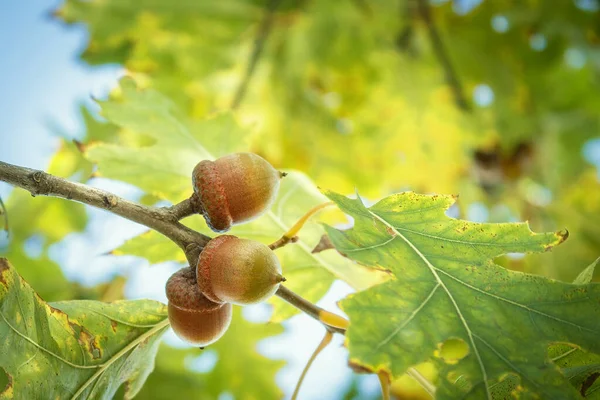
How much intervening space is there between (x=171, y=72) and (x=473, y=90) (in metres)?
2.39

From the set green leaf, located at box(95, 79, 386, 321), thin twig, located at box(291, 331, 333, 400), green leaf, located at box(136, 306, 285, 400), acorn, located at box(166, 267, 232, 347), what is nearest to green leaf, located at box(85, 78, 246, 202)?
green leaf, located at box(95, 79, 386, 321)

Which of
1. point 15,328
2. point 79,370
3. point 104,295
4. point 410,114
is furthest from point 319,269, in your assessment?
point 410,114

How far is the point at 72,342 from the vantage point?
5.01 ft

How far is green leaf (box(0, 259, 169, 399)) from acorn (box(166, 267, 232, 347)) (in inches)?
7.7

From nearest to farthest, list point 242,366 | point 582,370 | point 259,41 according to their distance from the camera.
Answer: point 582,370, point 242,366, point 259,41

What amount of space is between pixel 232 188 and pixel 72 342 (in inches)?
22.8

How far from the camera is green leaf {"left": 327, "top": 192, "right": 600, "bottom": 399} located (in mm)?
1300

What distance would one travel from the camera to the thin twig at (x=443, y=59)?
4.31 metres

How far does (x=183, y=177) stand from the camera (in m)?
2.12

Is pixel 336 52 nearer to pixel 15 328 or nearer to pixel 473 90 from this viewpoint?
pixel 473 90

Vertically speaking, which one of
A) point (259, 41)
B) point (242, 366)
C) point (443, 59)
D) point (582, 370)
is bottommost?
point (242, 366)

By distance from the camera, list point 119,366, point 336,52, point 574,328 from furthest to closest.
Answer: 1. point 336,52
2. point 119,366
3. point 574,328

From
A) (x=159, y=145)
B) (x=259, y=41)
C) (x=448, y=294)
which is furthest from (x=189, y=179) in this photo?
(x=259, y=41)

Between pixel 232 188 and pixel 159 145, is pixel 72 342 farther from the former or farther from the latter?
pixel 159 145
